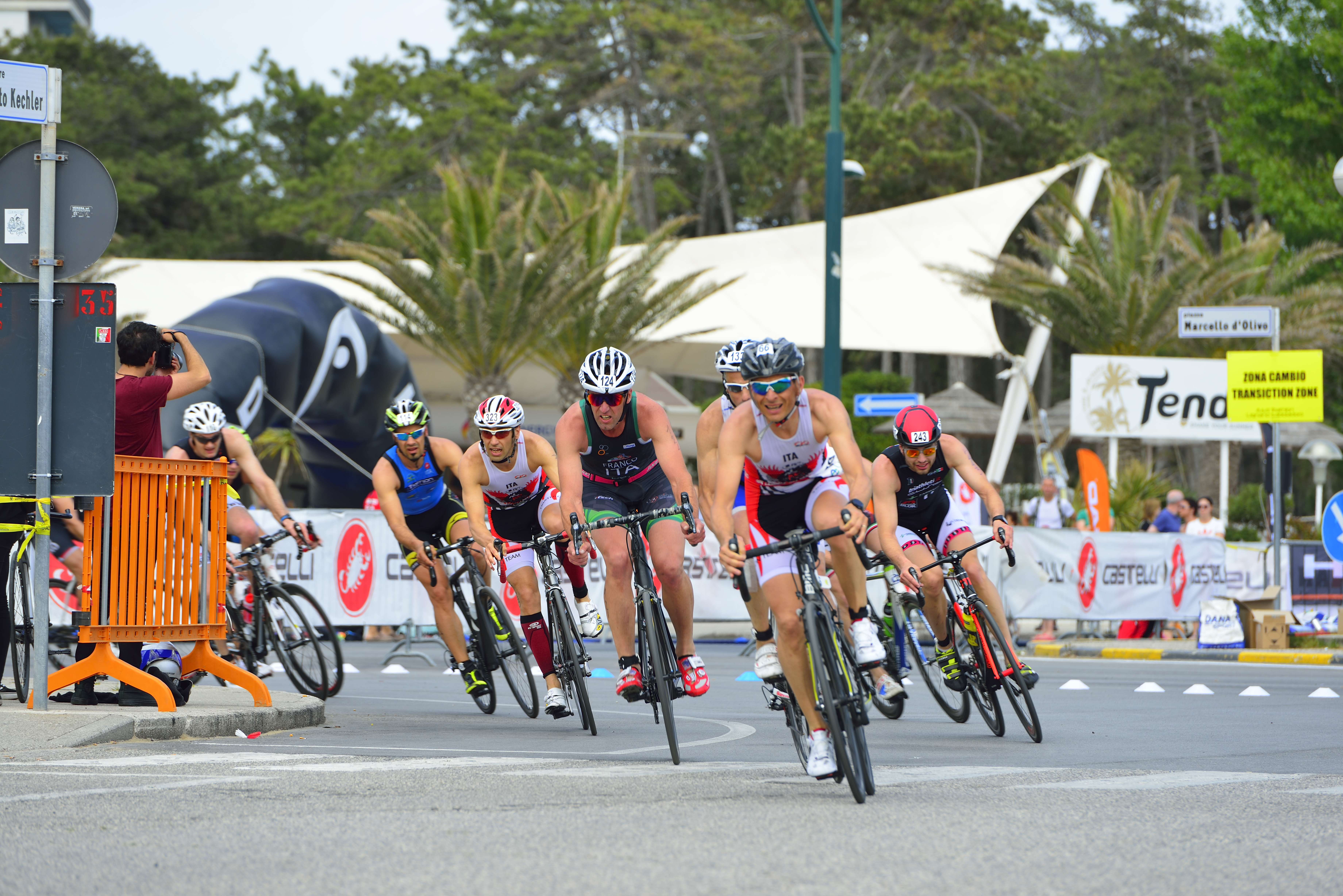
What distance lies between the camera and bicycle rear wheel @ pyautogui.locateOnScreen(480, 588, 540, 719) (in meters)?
10.5

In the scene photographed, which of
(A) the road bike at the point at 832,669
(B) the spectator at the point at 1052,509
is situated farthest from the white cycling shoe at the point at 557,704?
(B) the spectator at the point at 1052,509

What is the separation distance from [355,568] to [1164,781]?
1299 centimetres

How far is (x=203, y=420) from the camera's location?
11297 mm

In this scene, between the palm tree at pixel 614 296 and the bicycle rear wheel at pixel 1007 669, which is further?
the palm tree at pixel 614 296

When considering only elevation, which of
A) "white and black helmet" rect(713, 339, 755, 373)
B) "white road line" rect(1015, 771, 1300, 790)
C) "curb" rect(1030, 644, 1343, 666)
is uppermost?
"white and black helmet" rect(713, 339, 755, 373)

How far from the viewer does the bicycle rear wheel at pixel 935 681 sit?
1020cm

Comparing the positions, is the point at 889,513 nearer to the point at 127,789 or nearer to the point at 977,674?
the point at 977,674

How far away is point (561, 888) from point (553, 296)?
25512 millimetres

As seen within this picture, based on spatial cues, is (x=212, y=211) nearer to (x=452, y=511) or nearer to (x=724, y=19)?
(x=724, y=19)

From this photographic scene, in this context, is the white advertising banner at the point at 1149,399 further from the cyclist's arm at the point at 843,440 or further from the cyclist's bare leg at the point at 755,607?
the cyclist's arm at the point at 843,440

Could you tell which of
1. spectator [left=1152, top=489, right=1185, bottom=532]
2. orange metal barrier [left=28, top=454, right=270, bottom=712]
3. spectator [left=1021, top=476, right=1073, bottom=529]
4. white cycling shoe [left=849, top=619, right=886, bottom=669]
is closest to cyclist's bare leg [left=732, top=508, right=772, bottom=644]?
white cycling shoe [left=849, top=619, right=886, bottom=669]

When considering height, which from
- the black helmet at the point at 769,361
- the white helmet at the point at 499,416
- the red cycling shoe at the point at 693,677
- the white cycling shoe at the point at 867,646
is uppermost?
the black helmet at the point at 769,361

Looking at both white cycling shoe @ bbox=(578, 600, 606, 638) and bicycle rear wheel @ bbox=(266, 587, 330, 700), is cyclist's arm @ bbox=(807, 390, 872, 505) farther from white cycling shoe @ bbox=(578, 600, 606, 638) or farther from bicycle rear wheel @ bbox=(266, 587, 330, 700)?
bicycle rear wheel @ bbox=(266, 587, 330, 700)

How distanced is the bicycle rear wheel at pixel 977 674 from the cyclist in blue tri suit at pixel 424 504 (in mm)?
2966
